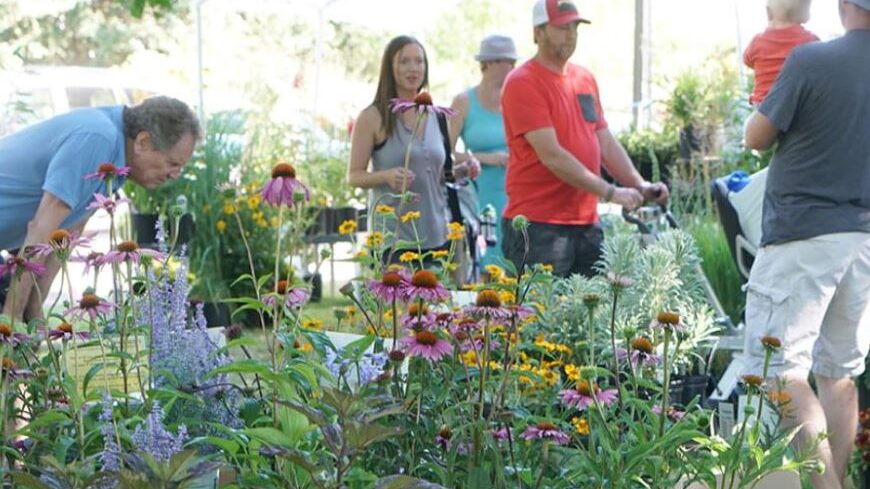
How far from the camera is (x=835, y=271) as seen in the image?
370cm

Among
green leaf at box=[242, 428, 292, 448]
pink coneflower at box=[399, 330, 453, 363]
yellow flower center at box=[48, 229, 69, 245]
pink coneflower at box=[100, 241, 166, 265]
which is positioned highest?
yellow flower center at box=[48, 229, 69, 245]

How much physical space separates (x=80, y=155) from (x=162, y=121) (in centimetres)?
25

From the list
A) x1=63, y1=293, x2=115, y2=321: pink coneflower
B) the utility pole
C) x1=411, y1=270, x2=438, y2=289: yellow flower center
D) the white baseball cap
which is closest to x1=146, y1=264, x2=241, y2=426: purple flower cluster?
x1=63, y1=293, x2=115, y2=321: pink coneflower

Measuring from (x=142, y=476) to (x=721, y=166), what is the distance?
7353 mm

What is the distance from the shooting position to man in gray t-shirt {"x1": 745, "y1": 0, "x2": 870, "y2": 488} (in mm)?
3646

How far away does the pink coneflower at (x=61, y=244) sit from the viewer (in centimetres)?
196

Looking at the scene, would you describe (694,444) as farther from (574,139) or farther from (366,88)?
(366,88)

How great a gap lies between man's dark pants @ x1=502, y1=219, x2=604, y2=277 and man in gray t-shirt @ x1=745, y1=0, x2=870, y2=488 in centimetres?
87

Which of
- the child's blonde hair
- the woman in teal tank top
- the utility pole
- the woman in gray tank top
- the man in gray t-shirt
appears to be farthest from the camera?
the utility pole

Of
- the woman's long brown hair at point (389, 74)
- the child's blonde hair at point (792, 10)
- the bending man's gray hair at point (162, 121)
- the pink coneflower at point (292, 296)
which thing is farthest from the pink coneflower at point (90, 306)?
the child's blonde hair at point (792, 10)

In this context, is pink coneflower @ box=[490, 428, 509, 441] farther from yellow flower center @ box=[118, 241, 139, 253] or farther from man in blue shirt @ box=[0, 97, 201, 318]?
man in blue shirt @ box=[0, 97, 201, 318]

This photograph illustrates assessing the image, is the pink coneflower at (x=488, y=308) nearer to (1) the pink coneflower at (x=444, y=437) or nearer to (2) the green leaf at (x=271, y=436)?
(1) the pink coneflower at (x=444, y=437)

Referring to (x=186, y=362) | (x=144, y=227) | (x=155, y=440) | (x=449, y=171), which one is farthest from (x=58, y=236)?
(x=144, y=227)

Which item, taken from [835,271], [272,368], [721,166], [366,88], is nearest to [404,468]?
[272,368]
